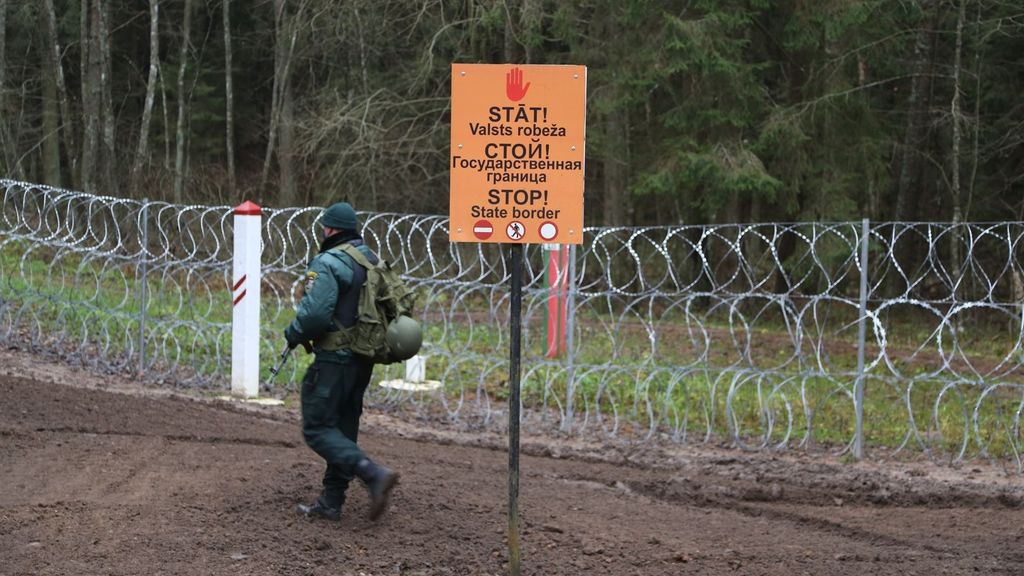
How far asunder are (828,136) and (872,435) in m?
10.8

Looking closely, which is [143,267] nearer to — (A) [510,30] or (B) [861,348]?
(B) [861,348]

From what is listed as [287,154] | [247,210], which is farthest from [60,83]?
[247,210]

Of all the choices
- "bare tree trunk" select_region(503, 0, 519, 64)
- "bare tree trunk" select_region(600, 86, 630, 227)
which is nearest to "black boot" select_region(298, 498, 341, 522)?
"bare tree trunk" select_region(600, 86, 630, 227)

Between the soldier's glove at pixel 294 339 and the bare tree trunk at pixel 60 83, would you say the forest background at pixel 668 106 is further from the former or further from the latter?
the soldier's glove at pixel 294 339

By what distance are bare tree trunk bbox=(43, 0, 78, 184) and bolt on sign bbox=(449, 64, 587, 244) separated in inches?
982

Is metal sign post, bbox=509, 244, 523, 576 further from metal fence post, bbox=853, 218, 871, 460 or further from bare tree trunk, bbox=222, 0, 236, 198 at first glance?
bare tree trunk, bbox=222, 0, 236, 198

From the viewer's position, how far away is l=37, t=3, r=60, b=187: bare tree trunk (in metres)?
29.9

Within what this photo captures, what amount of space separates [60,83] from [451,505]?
82.9 feet

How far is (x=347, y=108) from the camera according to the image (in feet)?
78.5

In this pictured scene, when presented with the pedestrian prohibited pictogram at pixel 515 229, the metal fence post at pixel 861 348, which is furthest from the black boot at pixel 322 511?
the metal fence post at pixel 861 348

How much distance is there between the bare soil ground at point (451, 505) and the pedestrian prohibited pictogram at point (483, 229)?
69.8 inches

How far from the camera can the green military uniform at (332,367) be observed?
6.45 metres

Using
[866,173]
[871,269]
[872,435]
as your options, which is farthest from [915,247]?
[872,435]

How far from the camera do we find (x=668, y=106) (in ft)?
75.9
